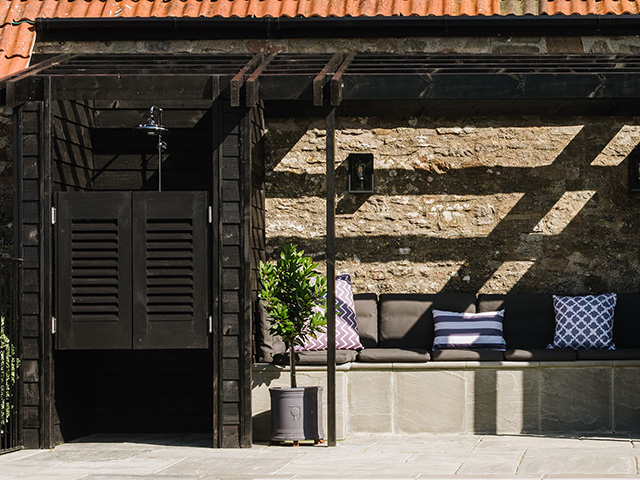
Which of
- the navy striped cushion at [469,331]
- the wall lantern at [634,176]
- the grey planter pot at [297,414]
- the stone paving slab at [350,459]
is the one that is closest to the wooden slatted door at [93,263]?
the stone paving slab at [350,459]

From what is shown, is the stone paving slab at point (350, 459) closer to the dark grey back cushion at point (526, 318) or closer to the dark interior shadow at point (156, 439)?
the dark interior shadow at point (156, 439)

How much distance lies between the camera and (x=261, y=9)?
911cm

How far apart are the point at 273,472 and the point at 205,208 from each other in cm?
225

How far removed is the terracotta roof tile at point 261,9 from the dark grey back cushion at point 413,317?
2639 millimetres

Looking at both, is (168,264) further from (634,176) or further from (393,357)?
(634,176)

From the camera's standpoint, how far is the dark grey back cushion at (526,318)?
8.50 meters

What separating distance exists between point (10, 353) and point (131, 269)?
1068mm

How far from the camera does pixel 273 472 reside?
595cm

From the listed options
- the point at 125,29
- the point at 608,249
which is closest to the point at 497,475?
the point at 608,249

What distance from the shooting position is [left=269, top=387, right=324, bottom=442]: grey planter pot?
7.18 meters

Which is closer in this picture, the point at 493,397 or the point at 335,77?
the point at 335,77

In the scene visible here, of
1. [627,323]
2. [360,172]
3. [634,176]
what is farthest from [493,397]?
[634,176]

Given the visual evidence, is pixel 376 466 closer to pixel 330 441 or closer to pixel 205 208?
pixel 330 441

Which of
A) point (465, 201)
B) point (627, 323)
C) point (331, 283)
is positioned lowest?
point (627, 323)
